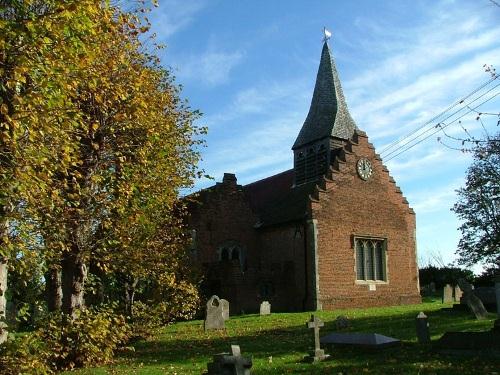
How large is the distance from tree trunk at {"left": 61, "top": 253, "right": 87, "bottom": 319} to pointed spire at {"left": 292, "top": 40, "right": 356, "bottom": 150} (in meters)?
21.8

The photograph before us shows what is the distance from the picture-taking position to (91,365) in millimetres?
12461

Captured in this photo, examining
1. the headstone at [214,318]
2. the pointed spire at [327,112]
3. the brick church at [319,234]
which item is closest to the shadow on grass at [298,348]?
the headstone at [214,318]

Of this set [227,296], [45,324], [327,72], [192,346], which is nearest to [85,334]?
[45,324]

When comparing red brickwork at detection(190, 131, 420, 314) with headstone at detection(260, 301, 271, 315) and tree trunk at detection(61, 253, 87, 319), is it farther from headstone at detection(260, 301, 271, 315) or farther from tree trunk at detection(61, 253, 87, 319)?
tree trunk at detection(61, 253, 87, 319)

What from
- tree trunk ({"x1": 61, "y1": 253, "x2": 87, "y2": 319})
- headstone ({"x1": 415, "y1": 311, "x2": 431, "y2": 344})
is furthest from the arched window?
headstone ({"x1": 415, "y1": 311, "x2": 431, "y2": 344})

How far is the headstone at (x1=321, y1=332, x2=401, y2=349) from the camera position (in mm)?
12188

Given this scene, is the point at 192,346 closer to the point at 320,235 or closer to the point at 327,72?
the point at 320,235

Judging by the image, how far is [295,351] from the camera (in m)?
13.0

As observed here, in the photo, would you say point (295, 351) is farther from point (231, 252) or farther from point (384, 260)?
point (384, 260)

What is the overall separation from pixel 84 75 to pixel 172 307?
33.1 ft

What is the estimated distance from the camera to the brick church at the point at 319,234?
2797 centimetres

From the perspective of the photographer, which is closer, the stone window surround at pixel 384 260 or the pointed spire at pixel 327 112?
the stone window surround at pixel 384 260

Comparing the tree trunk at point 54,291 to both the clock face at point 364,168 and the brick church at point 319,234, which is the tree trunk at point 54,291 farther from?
the clock face at point 364,168

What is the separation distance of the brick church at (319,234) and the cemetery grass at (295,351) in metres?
7.08
